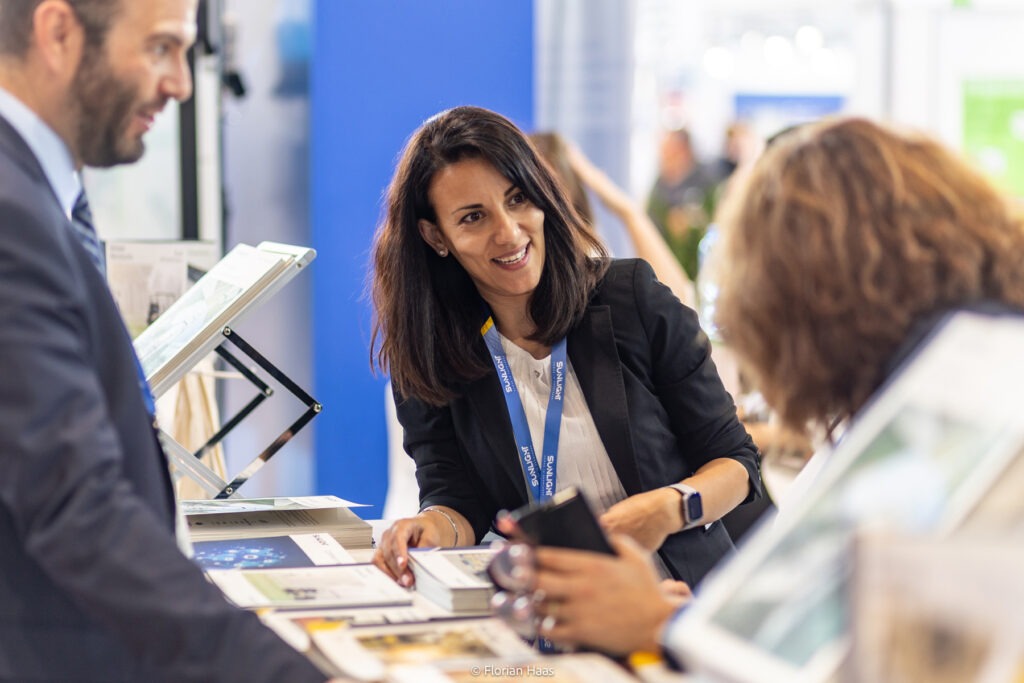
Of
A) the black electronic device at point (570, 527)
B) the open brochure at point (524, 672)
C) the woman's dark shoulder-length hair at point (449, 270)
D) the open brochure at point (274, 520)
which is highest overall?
the woman's dark shoulder-length hair at point (449, 270)

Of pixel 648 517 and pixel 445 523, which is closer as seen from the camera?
pixel 648 517

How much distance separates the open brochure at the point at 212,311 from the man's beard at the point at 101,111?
94cm

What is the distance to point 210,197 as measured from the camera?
13.5ft

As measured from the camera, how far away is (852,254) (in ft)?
4.21

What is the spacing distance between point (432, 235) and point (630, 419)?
0.55m

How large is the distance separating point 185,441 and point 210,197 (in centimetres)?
131

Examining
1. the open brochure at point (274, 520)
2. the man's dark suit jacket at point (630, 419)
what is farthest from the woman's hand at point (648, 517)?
the open brochure at point (274, 520)

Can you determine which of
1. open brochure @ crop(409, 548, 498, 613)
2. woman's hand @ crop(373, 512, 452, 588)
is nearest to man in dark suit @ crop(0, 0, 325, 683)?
open brochure @ crop(409, 548, 498, 613)

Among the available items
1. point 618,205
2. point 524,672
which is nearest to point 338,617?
point 524,672

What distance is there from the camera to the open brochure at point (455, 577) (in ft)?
5.61

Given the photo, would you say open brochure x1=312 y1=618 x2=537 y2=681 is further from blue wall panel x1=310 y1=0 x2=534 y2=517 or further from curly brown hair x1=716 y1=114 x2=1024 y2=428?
blue wall panel x1=310 y1=0 x2=534 y2=517

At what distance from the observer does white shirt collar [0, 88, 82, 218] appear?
132cm

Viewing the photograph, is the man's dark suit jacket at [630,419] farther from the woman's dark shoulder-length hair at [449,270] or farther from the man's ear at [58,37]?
the man's ear at [58,37]

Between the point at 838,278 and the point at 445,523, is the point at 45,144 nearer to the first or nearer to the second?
the point at 838,278
